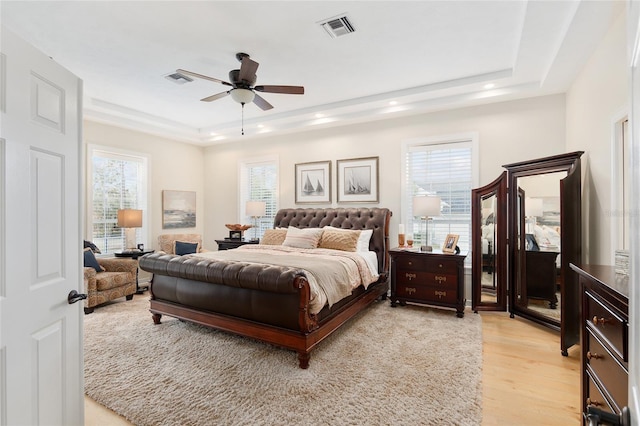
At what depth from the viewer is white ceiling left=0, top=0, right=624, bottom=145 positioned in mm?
2555

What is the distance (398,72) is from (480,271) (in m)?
2.71

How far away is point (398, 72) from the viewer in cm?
376

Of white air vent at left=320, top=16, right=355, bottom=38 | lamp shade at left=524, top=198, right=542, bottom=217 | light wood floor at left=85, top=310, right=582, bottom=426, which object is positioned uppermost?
white air vent at left=320, top=16, right=355, bottom=38

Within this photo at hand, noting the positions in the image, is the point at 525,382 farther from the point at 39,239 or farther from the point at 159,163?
the point at 159,163

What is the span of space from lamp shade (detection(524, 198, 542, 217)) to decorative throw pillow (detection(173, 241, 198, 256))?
5054 mm

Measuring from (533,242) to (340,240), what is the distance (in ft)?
7.44

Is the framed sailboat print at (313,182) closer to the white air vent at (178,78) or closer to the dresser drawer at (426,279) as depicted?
the dresser drawer at (426,279)

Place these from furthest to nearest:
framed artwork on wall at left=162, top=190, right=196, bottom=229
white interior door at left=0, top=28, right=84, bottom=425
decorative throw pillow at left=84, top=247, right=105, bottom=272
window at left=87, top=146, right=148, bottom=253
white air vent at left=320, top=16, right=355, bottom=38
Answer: framed artwork on wall at left=162, top=190, right=196, bottom=229, window at left=87, top=146, right=148, bottom=253, decorative throw pillow at left=84, top=247, right=105, bottom=272, white air vent at left=320, top=16, right=355, bottom=38, white interior door at left=0, top=28, right=84, bottom=425

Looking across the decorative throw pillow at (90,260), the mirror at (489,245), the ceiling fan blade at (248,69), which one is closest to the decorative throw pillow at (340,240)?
the mirror at (489,245)

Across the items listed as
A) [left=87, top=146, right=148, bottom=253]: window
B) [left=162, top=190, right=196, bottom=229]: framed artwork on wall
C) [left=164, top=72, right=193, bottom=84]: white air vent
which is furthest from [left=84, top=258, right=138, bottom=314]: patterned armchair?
[left=164, top=72, right=193, bottom=84]: white air vent

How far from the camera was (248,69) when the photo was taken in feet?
10.0

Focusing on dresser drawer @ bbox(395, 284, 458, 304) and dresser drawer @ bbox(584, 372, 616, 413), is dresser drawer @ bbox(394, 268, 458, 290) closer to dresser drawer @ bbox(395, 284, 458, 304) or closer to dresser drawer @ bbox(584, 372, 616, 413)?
dresser drawer @ bbox(395, 284, 458, 304)

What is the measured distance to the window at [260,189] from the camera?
613 cm

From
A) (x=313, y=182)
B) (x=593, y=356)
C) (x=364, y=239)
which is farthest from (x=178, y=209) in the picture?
(x=593, y=356)
